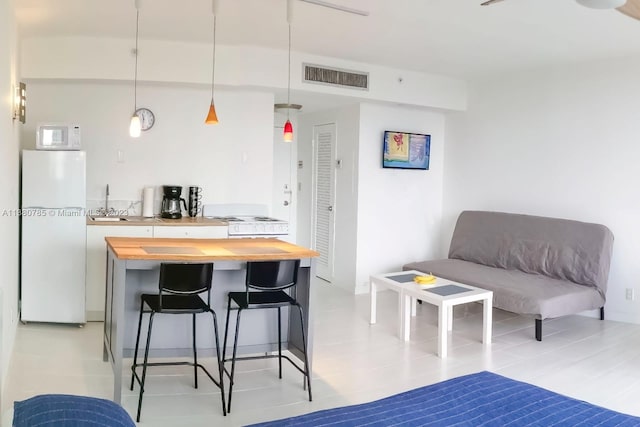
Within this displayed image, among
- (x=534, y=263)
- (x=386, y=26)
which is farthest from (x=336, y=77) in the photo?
(x=534, y=263)

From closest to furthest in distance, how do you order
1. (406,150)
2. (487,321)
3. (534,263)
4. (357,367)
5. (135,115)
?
(357,367) → (135,115) → (487,321) → (534,263) → (406,150)

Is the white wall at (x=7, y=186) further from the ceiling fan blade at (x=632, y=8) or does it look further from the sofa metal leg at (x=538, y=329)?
the sofa metal leg at (x=538, y=329)

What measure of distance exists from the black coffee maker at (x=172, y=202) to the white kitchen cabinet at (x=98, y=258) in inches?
18.2

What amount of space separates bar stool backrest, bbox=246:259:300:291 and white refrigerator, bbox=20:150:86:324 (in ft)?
7.11

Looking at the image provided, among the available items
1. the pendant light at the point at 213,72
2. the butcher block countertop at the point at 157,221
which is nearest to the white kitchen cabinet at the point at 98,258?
the butcher block countertop at the point at 157,221

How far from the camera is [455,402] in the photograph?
1.96 metres

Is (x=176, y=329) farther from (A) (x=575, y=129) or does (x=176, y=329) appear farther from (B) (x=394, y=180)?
(A) (x=575, y=129)

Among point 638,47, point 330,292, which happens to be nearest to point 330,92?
point 330,292

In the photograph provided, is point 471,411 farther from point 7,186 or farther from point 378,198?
point 378,198

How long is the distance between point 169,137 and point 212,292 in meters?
2.37

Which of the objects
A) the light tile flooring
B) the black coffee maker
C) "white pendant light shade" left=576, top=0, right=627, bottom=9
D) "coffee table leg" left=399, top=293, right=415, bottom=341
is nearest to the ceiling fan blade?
"white pendant light shade" left=576, top=0, right=627, bottom=9

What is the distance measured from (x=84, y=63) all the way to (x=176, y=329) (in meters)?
2.76

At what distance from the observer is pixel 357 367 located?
12.6ft

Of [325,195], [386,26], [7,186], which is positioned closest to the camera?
[7,186]
